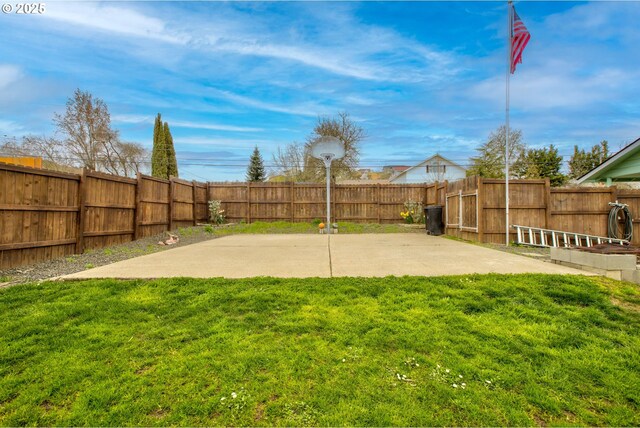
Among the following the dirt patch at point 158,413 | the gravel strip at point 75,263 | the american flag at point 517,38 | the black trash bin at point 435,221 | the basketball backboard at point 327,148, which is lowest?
the dirt patch at point 158,413

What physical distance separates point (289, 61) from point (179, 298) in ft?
29.3

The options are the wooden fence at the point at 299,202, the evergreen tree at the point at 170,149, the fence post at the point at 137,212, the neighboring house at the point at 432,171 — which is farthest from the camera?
the neighboring house at the point at 432,171

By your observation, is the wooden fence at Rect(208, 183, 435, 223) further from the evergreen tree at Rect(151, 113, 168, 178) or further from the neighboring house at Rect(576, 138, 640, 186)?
the evergreen tree at Rect(151, 113, 168, 178)

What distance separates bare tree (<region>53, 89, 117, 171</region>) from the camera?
72.9 ft

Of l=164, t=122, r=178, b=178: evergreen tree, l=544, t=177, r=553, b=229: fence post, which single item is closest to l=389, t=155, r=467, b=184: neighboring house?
l=164, t=122, r=178, b=178: evergreen tree

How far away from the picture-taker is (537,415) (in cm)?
188

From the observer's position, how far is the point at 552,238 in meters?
8.32

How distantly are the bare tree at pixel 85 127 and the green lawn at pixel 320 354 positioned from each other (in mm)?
24953

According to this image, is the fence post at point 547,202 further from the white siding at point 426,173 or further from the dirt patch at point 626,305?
the white siding at point 426,173

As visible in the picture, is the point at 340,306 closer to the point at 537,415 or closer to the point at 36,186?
the point at 537,415

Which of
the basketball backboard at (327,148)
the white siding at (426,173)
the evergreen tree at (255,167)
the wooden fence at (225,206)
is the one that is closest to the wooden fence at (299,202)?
the wooden fence at (225,206)

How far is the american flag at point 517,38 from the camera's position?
25.5ft

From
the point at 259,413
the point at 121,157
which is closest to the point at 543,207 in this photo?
the point at 259,413

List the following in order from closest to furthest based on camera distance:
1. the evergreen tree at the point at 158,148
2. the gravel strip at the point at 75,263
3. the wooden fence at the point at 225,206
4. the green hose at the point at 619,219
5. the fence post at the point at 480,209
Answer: the gravel strip at the point at 75,263, the wooden fence at the point at 225,206, the green hose at the point at 619,219, the fence post at the point at 480,209, the evergreen tree at the point at 158,148
